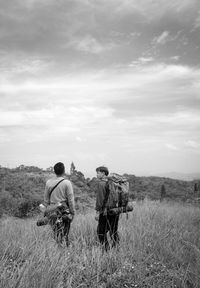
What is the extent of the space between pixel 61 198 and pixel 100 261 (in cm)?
153

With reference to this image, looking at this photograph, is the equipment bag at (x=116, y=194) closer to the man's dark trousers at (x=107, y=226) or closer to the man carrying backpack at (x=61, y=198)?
the man's dark trousers at (x=107, y=226)

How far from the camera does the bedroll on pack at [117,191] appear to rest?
7600 mm

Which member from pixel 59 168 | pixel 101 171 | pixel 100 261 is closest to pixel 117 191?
pixel 101 171

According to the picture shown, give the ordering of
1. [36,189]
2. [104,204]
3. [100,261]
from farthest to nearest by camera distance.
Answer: [36,189]
[104,204]
[100,261]

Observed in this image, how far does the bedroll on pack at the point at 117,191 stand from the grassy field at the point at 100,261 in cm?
78

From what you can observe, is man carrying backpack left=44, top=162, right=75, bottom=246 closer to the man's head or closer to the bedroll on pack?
the man's head

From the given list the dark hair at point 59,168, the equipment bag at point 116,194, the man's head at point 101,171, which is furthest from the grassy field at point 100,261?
the man's head at point 101,171

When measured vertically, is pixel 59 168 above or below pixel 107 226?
above

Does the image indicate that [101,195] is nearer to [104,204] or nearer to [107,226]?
[104,204]

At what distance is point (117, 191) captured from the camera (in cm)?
766

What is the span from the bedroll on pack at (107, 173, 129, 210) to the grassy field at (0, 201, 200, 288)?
0.78 metres

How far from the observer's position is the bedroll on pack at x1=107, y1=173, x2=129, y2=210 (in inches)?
299

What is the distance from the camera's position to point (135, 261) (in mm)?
6770

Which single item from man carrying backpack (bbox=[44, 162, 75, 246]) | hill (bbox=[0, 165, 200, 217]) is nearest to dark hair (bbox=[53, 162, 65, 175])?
man carrying backpack (bbox=[44, 162, 75, 246])
